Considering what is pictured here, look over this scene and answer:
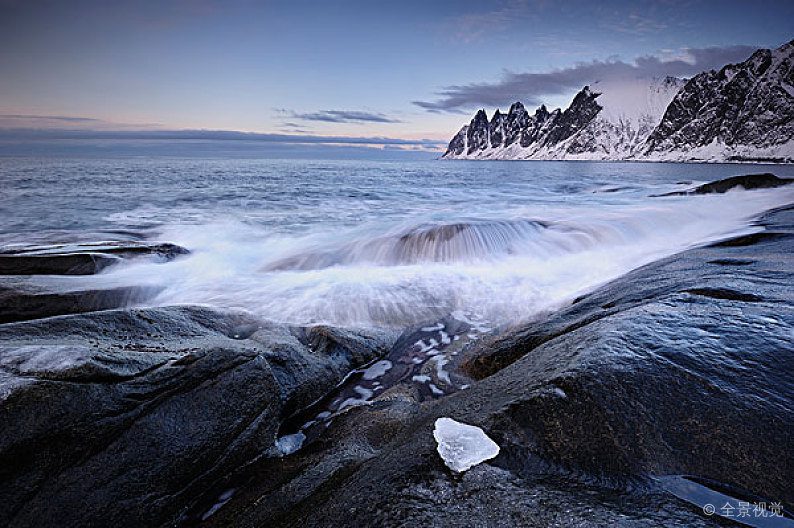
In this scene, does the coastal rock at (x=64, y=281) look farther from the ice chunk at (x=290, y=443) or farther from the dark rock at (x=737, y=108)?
the dark rock at (x=737, y=108)

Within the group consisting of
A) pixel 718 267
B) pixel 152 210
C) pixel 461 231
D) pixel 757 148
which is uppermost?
pixel 757 148

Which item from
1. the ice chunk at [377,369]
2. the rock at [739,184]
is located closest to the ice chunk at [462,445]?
the ice chunk at [377,369]

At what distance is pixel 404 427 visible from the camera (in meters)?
2.76

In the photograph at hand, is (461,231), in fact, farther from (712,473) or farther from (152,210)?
(152,210)

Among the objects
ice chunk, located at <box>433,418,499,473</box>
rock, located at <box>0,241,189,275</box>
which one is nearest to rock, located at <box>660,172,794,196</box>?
ice chunk, located at <box>433,418,499,473</box>

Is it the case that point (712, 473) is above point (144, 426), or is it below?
above

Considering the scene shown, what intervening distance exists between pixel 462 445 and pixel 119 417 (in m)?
1.95

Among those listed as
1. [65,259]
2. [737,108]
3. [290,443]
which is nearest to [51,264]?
[65,259]

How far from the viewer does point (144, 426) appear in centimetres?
248

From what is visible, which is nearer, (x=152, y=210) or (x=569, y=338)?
(x=569, y=338)

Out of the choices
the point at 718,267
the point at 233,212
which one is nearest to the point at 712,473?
the point at 718,267

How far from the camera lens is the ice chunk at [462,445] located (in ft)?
6.09

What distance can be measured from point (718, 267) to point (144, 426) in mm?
5469

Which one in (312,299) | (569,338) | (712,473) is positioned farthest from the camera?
(312,299)
